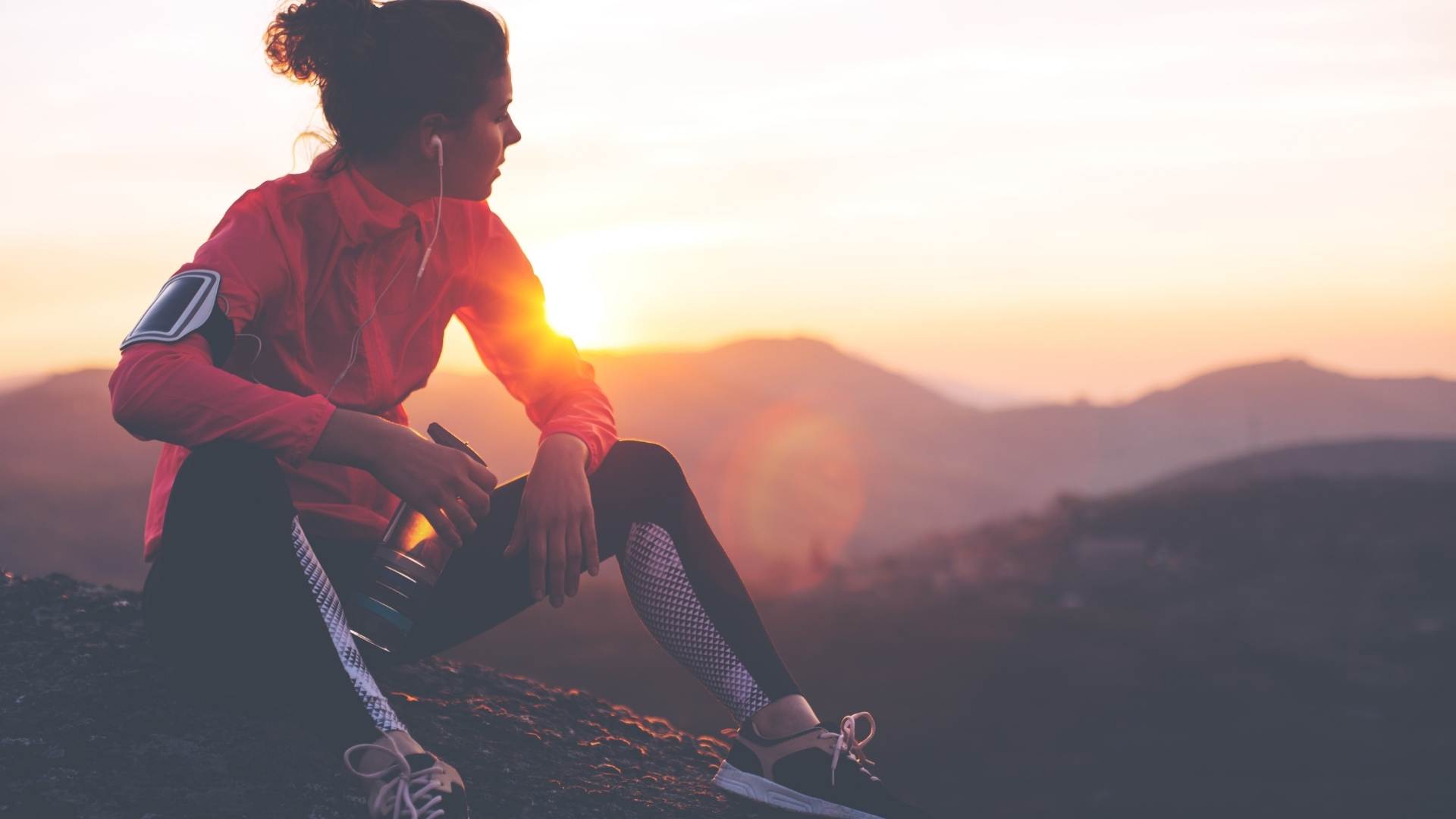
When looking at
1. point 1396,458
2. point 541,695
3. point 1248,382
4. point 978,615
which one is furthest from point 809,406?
point 541,695

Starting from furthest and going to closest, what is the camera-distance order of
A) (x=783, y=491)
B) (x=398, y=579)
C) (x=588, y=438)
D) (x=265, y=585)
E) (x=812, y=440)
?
1. (x=812, y=440)
2. (x=783, y=491)
3. (x=588, y=438)
4. (x=398, y=579)
5. (x=265, y=585)

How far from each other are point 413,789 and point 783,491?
61.8 meters

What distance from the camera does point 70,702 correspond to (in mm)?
2785

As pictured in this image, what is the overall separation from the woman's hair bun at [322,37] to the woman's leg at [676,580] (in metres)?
1.01

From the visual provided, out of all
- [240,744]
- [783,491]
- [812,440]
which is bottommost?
[783,491]

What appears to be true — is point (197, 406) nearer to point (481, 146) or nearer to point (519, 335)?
point (481, 146)

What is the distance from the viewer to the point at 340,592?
2.61m

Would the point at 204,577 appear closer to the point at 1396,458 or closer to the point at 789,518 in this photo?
the point at 1396,458

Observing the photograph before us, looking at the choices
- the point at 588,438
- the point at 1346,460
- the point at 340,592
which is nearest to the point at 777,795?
the point at 588,438

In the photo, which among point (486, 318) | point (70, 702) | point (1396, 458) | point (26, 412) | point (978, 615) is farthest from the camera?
point (26, 412)

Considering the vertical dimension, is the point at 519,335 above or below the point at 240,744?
above

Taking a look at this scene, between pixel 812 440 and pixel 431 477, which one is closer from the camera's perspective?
pixel 431 477

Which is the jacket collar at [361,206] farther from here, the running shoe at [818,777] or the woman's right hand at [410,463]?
the running shoe at [818,777]

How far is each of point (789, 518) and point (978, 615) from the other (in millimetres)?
47130
